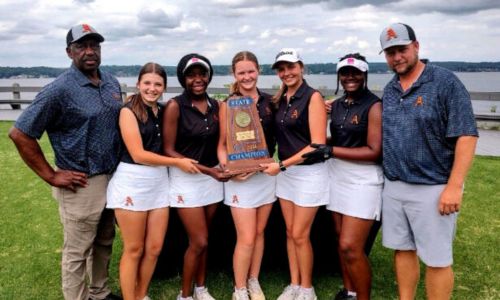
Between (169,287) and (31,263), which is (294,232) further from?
(31,263)

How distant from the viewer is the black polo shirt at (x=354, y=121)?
11.9 ft

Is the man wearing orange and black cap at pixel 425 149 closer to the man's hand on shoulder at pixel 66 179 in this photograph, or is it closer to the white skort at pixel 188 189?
the white skort at pixel 188 189

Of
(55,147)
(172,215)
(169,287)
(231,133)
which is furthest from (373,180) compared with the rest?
(55,147)

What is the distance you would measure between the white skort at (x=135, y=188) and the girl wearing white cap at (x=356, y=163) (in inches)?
56.3

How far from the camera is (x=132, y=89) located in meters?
18.5

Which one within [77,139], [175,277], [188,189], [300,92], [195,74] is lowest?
[175,277]

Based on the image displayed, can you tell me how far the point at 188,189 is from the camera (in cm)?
380

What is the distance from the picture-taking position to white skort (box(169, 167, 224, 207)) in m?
3.79

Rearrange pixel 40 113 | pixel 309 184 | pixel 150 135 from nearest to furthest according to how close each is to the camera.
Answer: pixel 40 113 → pixel 150 135 → pixel 309 184

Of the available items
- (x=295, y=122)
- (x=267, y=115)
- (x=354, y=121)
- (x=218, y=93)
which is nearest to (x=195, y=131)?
(x=267, y=115)

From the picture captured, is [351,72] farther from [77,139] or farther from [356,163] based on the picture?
[77,139]

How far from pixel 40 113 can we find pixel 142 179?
0.90 meters

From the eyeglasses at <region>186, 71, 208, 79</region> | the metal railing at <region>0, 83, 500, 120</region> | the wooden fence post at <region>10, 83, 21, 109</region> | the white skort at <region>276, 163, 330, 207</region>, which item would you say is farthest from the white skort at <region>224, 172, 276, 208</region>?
the wooden fence post at <region>10, 83, 21, 109</region>

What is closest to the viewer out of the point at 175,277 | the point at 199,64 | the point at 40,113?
the point at 40,113
